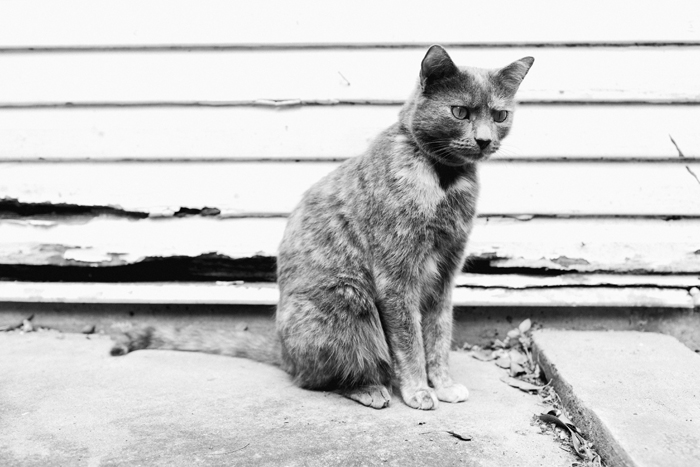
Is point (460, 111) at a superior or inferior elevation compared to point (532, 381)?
superior

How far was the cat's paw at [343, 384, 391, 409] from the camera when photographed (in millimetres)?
2635

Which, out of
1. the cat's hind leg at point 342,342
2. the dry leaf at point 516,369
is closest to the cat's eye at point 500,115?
the cat's hind leg at point 342,342

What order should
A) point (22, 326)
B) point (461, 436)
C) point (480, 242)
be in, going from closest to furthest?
point (461, 436) → point (480, 242) → point (22, 326)

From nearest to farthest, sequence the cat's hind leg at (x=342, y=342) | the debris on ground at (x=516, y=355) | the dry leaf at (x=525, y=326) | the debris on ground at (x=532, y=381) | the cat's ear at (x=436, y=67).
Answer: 1. the debris on ground at (x=532, y=381)
2. the cat's ear at (x=436, y=67)
3. the cat's hind leg at (x=342, y=342)
4. the debris on ground at (x=516, y=355)
5. the dry leaf at (x=525, y=326)

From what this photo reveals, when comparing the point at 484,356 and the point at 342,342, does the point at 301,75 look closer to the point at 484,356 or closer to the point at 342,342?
the point at 342,342

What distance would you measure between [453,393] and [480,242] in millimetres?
1042

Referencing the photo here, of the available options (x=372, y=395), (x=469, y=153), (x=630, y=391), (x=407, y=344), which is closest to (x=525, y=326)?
(x=630, y=391)

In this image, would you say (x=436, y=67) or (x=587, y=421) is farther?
(x=436, y=67)

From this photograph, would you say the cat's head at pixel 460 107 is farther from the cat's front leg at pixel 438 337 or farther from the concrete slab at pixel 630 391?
the concrete slab at pixel 630 391

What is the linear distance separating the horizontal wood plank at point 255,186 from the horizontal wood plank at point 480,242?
0.09 meters

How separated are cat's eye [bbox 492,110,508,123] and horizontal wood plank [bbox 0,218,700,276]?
91 centimetres

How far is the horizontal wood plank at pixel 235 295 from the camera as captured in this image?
340 centimetres

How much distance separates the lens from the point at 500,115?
8.64ft

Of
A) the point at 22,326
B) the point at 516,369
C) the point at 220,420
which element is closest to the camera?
the point at 220,420
